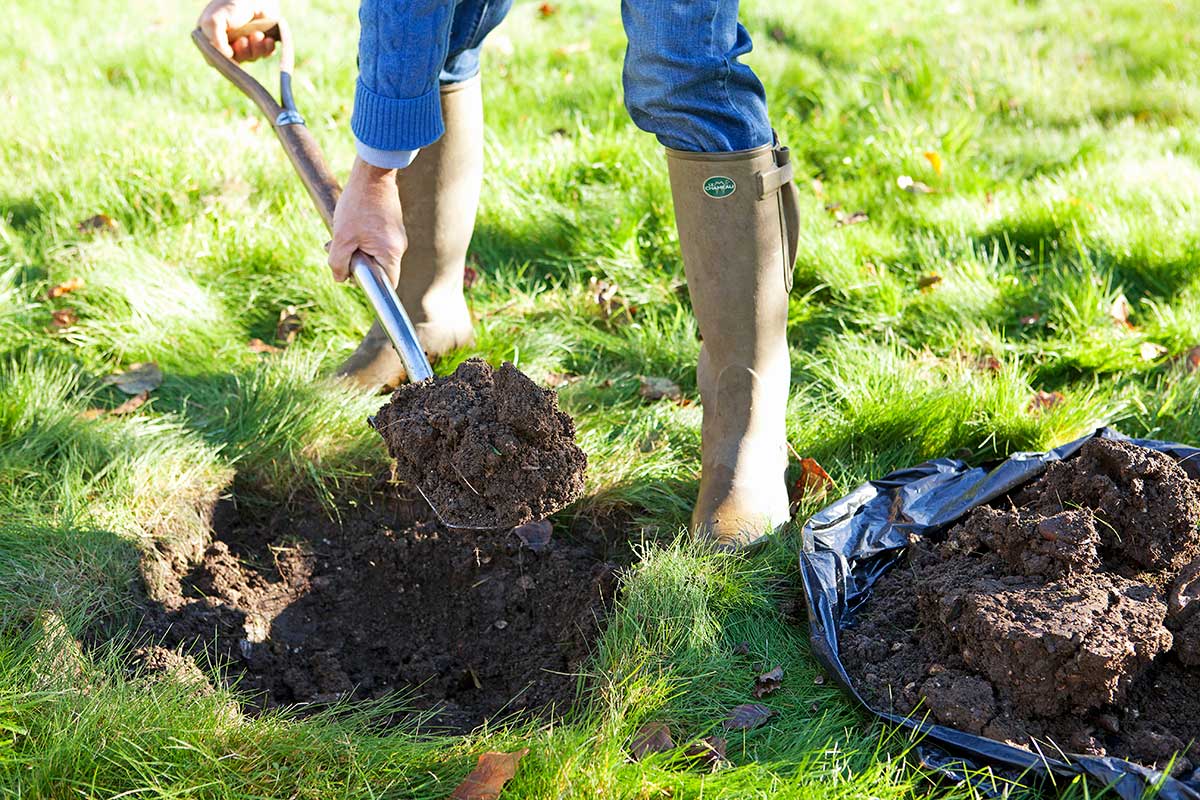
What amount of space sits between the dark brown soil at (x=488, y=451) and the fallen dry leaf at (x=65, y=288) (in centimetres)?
170

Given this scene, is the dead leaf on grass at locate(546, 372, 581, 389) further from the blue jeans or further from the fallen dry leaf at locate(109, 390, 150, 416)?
the fallen dry leaf at locate(109, 390, 150, 416)

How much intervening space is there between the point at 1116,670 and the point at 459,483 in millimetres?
1221

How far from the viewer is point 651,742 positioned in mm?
1815

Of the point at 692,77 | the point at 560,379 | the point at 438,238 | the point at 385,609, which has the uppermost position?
the point at 692,77

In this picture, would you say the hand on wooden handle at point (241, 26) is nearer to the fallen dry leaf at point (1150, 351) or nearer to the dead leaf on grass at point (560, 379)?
the dead leaf on grass at point (560, 379)

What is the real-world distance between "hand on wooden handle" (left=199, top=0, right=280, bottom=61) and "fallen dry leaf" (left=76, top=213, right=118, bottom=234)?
107 cm

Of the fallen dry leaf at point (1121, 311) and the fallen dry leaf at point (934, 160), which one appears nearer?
the fallen dry leaf at point (1121, 311)

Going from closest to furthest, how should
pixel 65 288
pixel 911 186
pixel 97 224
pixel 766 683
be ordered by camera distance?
pixel 766 683, pixel 65 288, pixel 97 224, pixel 911 186

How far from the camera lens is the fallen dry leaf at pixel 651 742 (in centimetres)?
180

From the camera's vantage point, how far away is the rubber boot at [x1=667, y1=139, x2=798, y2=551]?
226cm

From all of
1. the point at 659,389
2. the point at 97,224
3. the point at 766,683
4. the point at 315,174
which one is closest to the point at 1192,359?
the point at 659,389

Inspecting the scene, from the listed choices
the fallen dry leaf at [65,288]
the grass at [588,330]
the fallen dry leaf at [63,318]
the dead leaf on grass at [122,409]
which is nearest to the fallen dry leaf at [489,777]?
the grass at [588,330]

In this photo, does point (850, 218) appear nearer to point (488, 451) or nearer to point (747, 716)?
point (488, 451)

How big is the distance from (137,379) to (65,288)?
0.54 m
